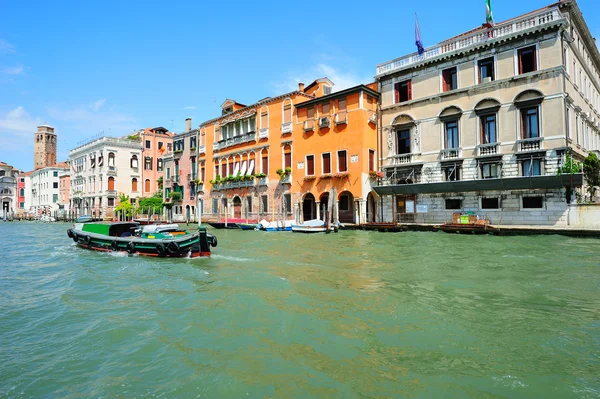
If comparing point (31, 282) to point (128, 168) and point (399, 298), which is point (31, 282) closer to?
point (399, 298)

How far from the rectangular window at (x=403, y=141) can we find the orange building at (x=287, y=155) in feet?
5.52

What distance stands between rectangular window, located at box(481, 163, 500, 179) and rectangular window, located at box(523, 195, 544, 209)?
6.12ft

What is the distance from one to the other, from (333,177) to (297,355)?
71.5 ft

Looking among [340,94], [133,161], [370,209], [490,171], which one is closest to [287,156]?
[340,94]

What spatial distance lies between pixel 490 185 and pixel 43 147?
3193 inches

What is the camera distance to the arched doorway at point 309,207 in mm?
29125

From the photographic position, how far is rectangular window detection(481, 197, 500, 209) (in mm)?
19859

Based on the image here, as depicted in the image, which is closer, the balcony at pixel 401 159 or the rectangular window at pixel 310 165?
the balcony at pixel 401 159

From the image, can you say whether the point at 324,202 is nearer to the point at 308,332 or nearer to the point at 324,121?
the point at 324,121

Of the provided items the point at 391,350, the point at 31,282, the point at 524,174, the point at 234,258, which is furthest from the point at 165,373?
the point at 524,174

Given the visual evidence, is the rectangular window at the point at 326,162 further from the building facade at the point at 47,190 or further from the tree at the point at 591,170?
the building facade at the point at 47,190

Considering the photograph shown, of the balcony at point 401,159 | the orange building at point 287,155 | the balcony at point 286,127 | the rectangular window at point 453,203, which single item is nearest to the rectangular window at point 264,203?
the orange building at point 287,155

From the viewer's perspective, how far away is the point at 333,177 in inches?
1022

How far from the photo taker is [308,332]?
5.28 m
